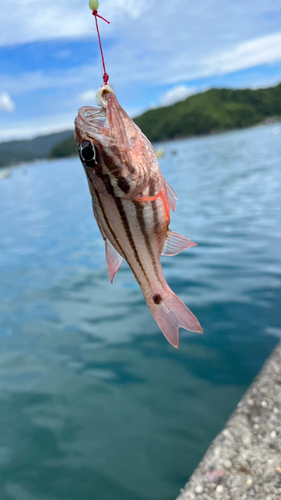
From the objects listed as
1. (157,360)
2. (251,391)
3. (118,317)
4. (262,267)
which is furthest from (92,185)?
(262,267)

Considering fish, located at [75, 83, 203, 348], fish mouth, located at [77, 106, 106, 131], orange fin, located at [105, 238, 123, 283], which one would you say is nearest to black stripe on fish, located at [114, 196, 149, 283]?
fish, located at [75, 83, 203, 348]

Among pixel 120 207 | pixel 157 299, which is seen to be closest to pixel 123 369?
pixel 157 299

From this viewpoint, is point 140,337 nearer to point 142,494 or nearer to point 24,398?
point 24,398

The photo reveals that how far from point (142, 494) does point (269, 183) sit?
21571 mm

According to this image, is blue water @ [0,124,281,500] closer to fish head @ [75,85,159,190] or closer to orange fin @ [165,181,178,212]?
orange fin @ [165,181,178,212]

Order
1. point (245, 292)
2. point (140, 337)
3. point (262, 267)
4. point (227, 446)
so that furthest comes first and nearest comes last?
point (262, 267), point (245, 292), point (140, 337), point (227, 446)

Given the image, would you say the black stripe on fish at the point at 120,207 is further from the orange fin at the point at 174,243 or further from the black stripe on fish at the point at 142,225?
the orange fin at the point at 174,243

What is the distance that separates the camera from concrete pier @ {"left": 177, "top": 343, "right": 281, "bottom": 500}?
3.83 metres

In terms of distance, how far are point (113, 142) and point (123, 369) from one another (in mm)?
5965

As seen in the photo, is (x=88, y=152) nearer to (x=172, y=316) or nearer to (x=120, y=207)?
(x=120, y=207)

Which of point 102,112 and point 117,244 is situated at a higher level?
point 102,112

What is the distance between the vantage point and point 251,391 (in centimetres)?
521

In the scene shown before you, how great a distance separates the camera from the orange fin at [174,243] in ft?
7.64

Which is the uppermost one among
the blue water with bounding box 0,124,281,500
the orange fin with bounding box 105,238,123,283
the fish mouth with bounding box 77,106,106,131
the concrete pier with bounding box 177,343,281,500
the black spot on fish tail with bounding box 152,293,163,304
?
the fish mouth with bounding box 77,106,106,131
